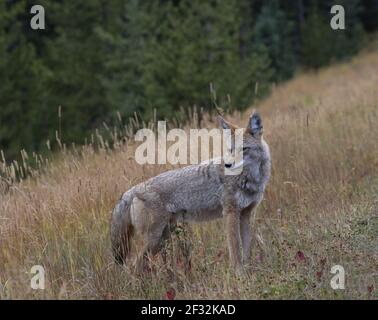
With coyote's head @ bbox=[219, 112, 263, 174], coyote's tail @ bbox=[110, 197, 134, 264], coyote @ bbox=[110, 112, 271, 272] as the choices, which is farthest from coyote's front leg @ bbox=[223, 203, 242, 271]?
coyote's tail @ bbox=[110, 197, 134, 264]

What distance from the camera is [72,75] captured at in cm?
2453

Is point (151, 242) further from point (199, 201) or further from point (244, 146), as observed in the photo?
point (244, 146)

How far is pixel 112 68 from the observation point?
2438cm

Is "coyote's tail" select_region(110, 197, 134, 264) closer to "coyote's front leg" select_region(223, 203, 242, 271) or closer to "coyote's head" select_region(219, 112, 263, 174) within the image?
"coyote's front leg" select_region(223, 203, 242, 271)

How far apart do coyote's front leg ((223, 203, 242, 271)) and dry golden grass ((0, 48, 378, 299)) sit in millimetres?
154

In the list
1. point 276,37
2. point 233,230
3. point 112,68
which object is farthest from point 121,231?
point 276,37

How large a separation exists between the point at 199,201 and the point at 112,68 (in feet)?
60.8

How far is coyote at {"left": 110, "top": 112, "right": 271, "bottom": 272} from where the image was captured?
20.7 ft

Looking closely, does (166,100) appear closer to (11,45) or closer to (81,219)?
(11,45)

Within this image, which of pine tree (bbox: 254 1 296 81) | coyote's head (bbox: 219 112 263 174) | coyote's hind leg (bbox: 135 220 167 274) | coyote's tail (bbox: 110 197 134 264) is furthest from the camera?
pine tree (bbox: 254 1 296 81)

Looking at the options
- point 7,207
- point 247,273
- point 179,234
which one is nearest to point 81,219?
point 7,207

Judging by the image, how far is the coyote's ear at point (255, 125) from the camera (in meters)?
6.73

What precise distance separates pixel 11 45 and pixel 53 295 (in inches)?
767

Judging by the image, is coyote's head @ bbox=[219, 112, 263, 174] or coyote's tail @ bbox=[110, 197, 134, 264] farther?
coyote's head @ bbox=[219, 112, 263, 174]
